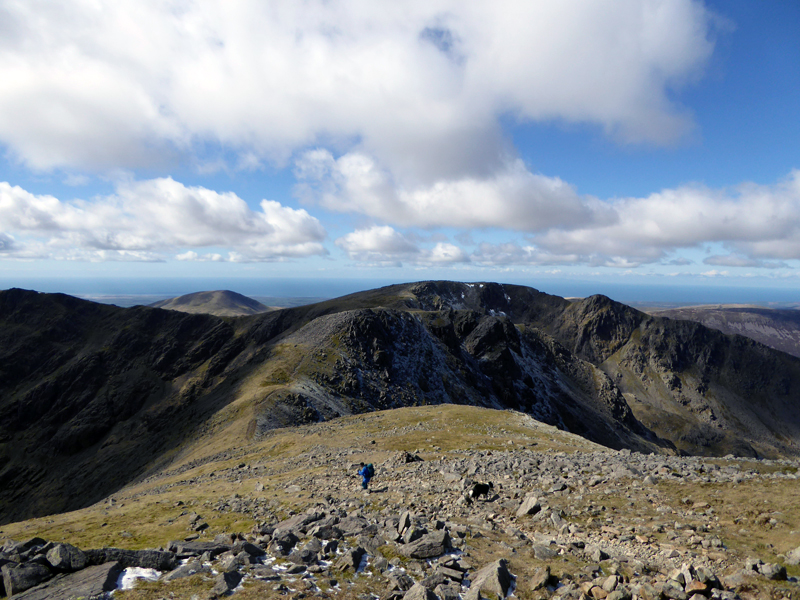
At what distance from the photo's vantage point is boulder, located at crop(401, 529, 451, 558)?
1473 centimetres

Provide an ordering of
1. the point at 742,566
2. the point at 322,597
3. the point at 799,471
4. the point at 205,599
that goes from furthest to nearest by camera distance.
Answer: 1. the point at 799,471
2. the point at 742,566
3. the point at 322,597
4. the point at 205,599

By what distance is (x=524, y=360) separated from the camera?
15350 centimetres

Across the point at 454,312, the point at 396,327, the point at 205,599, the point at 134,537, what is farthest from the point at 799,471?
the point at 454,312

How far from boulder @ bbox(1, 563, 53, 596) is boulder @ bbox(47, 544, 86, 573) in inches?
10.6

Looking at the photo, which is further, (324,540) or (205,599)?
(324,540)

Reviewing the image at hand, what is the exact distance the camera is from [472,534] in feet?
56.0

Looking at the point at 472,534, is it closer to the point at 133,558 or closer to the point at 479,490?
the point at 479,490

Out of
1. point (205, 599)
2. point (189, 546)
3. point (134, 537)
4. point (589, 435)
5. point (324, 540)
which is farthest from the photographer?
point (589, 435)

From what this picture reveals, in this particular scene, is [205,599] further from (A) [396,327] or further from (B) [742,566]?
(A) [396,327]

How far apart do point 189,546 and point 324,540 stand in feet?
16.4

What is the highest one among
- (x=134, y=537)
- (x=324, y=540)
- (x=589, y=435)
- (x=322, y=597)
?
(x=322, y=597)

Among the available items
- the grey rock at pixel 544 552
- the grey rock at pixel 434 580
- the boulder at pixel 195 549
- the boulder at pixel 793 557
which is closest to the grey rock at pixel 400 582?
the grey rock at pixel 434 580

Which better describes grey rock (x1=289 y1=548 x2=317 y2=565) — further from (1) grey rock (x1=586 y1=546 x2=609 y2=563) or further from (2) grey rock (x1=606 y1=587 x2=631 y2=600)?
(1) grey rock (x1=586 y1=546 x2=609 y2=563)

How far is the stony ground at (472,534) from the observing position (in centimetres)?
1231
